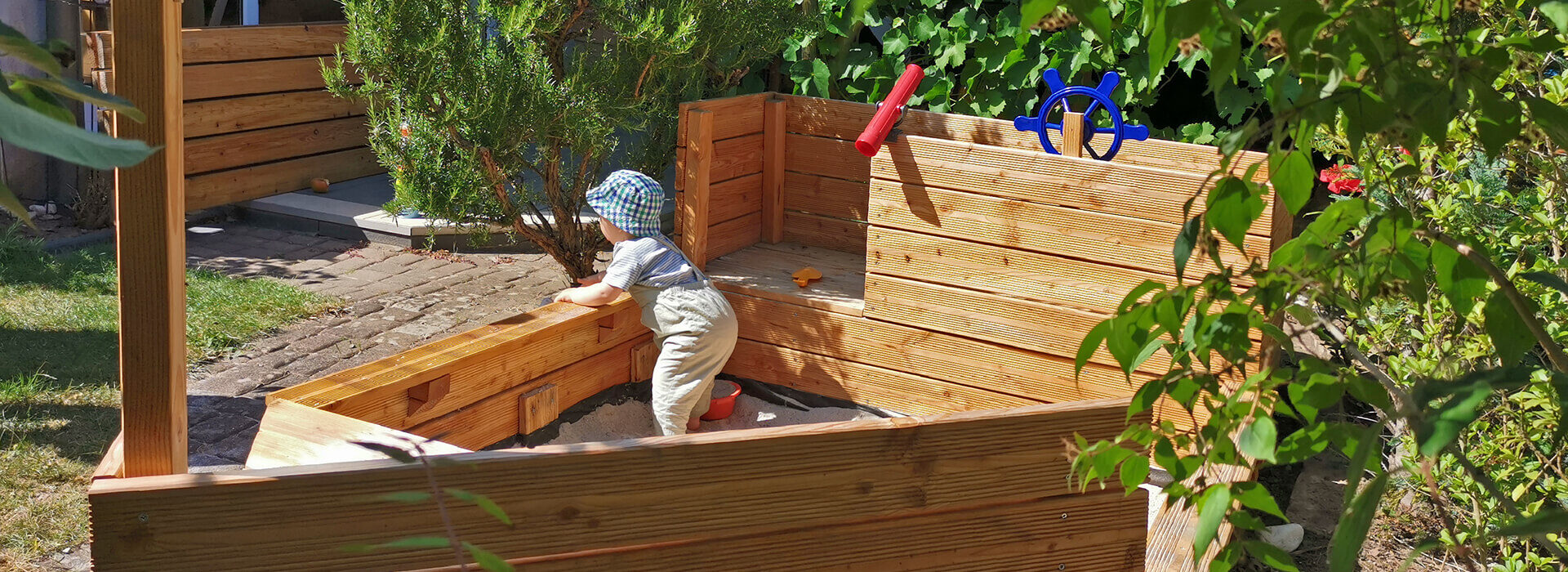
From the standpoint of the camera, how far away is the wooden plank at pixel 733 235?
486 cm

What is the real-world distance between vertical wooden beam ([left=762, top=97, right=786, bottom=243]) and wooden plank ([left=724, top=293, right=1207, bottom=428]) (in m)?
0.84

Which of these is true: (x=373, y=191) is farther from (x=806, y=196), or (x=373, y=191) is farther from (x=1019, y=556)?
(x=1019, y=556)

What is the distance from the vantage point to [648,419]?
4254 millimetres

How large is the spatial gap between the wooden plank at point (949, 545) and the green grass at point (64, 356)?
79.0 inches

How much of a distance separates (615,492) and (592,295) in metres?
1.87

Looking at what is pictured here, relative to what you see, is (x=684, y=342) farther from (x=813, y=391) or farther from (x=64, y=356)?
(x=64, y=356)

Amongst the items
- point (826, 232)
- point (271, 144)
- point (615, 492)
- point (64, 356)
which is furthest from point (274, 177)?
point (615, 492)

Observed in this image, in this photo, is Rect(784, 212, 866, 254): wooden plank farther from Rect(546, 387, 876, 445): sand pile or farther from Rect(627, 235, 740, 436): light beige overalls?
Rect(627, 235, 740, 436): light beige overalls

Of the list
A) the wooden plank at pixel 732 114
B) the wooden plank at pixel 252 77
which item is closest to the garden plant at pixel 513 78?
the wooden plank at pixel 732 114

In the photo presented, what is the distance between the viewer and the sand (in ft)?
13.2

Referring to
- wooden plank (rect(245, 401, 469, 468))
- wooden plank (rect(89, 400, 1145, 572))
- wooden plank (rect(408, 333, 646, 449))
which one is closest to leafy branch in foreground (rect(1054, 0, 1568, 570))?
wooden plank (rect(89, 400, 1145, 572))

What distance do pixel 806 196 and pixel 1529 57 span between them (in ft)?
13.0

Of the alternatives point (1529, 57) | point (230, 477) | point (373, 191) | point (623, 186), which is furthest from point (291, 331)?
point (1529, 57)

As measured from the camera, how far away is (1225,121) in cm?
552
